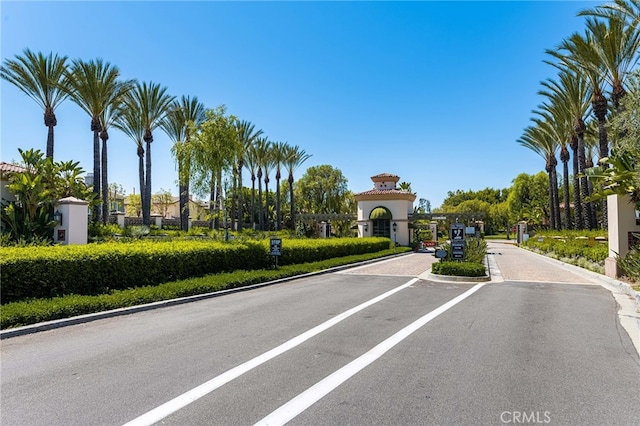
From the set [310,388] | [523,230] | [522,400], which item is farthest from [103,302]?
[523,230]

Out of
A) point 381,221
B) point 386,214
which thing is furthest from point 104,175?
point 381,221

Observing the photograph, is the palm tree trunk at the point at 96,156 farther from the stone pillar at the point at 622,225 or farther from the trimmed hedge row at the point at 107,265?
the stone pillar at the point at 622,225

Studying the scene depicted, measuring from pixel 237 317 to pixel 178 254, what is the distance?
4980mm

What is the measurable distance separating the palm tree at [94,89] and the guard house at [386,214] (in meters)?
23.6

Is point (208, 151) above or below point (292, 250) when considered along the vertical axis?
above

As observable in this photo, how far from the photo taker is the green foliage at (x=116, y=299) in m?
7.48

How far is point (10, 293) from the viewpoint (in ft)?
27.9

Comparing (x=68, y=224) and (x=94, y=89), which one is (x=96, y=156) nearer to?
(x=94, y=89)

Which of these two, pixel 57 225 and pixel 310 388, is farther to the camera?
pixel 57 225

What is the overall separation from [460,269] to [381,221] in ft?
83.3

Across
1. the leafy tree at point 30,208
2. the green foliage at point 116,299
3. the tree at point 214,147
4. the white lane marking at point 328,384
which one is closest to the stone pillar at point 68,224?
the leafy tree at point 30,208

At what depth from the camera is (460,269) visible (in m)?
15.0

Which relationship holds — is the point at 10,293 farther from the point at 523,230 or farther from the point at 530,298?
the point at 523,230

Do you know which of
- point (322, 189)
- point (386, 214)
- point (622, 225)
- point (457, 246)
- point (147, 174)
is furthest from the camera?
point (322, 189)
